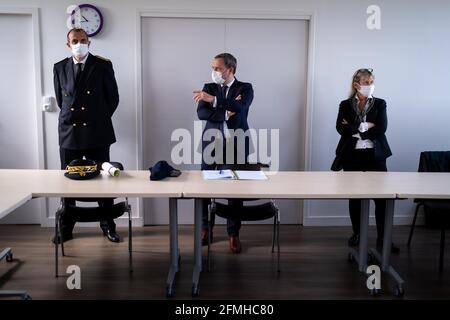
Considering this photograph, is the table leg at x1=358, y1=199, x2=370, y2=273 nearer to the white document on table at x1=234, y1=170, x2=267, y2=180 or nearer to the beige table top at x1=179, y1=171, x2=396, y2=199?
the beige table top at x1=179, y1=171, x2=396, y2=199

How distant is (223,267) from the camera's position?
11.3 ft

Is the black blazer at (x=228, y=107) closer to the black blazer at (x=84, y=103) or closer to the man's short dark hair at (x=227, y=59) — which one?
the man's short dark hair at (x=227, y=59)

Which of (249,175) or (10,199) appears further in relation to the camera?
(249,175)

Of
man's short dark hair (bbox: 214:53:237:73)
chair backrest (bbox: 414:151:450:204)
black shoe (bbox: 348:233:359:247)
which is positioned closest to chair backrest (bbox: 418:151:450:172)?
chair backrest (bbox: 414:151:450:204)

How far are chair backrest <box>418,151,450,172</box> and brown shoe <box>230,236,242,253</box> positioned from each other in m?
1.64

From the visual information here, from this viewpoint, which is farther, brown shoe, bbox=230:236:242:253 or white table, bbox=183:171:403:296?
brown shoe, bbox=230:236:242:253

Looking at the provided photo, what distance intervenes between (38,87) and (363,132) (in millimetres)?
2929

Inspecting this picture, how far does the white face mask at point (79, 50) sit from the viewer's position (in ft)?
12.0

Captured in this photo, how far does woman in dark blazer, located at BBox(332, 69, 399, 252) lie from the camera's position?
3.65 metres

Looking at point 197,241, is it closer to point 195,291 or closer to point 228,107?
point 195,291

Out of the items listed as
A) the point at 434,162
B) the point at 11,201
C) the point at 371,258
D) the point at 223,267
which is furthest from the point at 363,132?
the point at 11,201

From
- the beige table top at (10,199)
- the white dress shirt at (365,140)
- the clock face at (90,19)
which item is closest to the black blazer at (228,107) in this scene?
the white dress shirt at (365,140)

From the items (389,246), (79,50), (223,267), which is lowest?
(223,267)

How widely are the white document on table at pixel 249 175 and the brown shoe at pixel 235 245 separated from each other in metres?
0.73
